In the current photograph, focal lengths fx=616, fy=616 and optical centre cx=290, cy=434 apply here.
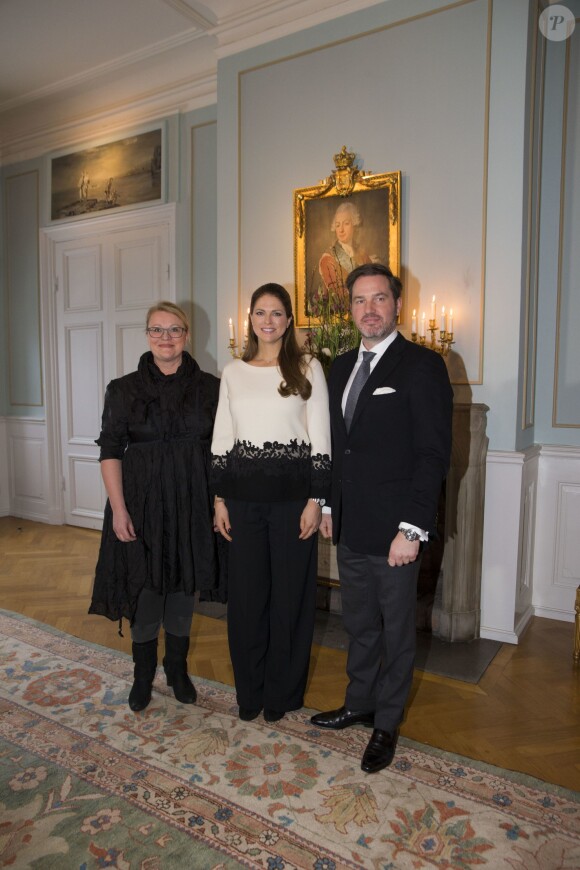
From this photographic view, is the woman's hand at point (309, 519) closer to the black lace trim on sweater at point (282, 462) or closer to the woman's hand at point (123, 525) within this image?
the black lace trim on sweater at point (282, 462)

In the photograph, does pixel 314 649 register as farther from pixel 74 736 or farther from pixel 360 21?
pixel 360 21

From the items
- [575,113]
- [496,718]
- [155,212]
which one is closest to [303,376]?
[496,718]

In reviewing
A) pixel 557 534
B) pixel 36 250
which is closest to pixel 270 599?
pixel 557 534

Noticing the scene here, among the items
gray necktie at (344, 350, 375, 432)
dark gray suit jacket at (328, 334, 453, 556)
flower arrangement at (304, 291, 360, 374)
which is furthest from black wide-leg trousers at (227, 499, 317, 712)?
flower arrangement at (304, 291, 360, 374)

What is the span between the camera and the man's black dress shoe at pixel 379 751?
80.2 inches

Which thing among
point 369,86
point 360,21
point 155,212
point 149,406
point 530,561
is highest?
point 360,21

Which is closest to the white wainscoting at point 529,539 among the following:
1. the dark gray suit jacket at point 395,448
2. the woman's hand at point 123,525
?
the dark gray suit jacket at point 395,448

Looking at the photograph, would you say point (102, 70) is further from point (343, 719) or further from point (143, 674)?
point (343, 719)

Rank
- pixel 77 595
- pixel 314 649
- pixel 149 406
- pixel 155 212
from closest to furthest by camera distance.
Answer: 1. pixel 149 406
2. pixel 314 649
3. pixel 77 595
4. pixel 155 212

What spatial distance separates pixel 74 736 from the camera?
2.27m

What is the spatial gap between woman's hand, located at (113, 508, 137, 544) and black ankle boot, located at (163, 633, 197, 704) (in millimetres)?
486

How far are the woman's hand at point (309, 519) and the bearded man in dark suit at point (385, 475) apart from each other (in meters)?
0.07

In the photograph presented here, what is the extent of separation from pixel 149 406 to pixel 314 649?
5.08ft

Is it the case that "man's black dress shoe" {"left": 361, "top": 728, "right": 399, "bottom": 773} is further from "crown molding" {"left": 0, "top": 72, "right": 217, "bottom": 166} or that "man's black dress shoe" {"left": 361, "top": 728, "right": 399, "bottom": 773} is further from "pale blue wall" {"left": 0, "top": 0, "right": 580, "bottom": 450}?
"crown molding" {"left": 0, "top": 72, "right": 217, "bottom": 166}
